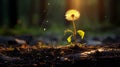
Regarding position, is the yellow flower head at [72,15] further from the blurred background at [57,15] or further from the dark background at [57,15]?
the dark background at [57,15]

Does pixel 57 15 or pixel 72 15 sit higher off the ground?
pixel 57 15

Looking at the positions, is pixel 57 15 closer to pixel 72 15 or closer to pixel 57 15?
pixel 57 15

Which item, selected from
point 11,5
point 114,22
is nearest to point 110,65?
point 11,5

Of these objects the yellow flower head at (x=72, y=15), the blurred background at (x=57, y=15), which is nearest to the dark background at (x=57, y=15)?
the blurred background at (x=57, y=15)

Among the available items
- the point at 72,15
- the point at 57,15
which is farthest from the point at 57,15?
the point at 72,15

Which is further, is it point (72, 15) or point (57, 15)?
point (57, 15)

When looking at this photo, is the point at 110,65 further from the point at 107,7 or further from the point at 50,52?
the point at 107,7

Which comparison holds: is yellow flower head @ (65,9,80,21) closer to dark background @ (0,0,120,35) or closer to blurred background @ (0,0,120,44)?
blurred background @ (0,0,120,44)

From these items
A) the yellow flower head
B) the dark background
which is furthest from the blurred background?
the yellow flower head
